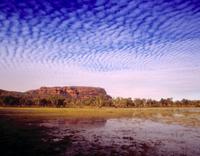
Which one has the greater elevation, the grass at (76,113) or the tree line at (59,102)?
the tree line at (59,102)

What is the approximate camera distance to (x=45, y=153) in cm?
1800

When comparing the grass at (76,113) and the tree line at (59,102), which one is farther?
the tree line at (59,102)

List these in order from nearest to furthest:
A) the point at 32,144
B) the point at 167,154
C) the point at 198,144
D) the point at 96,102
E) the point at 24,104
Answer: the point at 167,154 < the point at 32,144 < the point at 198,144 < the point at 24,104 < the point at 96,102

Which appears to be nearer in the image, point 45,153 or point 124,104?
point 45,153

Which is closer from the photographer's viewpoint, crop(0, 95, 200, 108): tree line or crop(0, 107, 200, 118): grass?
crop(0, 107, 200, 118): grass

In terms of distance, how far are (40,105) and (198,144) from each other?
135671 millimetres

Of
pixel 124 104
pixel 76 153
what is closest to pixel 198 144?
pixel 76 153

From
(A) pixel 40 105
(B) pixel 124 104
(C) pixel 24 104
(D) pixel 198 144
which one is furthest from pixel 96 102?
(D) pixel 198 144

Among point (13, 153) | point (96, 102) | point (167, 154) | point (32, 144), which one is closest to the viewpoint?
point (13, 153)

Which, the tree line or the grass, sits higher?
the tree line

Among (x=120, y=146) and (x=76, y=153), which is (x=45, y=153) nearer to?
(x=76, y=153)

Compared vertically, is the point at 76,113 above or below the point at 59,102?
below

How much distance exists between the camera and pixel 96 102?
165250mm

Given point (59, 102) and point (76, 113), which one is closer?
point (76, 113)
